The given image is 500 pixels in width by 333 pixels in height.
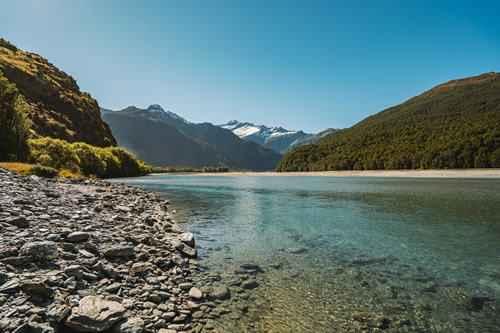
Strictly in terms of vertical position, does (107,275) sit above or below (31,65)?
below

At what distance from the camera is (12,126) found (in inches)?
1331

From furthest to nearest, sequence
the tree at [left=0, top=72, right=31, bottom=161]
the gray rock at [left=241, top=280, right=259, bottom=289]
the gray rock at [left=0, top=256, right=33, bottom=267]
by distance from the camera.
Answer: the tree at [left=0, top=72, right=31, bottom=161]
the gray rock at [left=241, top=280, right=259, bottom=289]
the gray rock at [left=0, top=256, right=33, bottom=267]

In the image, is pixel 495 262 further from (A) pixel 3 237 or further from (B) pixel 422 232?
(A) pixel 3 237

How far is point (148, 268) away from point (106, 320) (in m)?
2.97

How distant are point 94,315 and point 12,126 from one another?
1707 inches

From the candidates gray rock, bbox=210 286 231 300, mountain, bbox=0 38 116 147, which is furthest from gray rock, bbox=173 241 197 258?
mountain, bbox=0 38 116 147

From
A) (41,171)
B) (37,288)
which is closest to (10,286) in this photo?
(37,288)

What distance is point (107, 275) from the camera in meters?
6.41

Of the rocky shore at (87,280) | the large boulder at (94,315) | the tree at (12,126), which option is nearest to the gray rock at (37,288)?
the rocky shore at (87,280)

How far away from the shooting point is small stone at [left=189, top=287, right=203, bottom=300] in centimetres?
656

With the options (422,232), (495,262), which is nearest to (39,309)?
(495,262)

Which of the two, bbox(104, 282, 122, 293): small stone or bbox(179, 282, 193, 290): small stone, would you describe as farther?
bbox(179, 282, 193, 290): small stone

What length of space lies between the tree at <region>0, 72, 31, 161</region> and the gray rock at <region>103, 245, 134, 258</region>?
3736cm

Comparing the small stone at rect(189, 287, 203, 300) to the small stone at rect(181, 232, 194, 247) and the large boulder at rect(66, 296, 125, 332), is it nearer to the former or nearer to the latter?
the large boulder at rect(66, 296, 125, 332)
